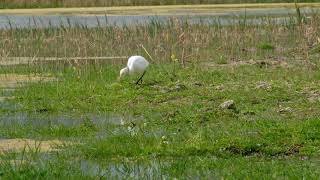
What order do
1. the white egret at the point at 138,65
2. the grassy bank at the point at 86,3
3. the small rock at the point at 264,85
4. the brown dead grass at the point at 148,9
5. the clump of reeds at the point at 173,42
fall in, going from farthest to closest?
the grassy bank at the point at 86,3
the brown dead grass at the point at 148,9
the clump of reeds at the point at 173,42
the white egret at the point at 138,65
the small rock at the point at 264,85

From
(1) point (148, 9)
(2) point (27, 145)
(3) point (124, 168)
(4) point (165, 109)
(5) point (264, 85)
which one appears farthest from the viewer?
(1) point (148, 9)

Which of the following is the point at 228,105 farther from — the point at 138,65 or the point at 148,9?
the point at 148,9

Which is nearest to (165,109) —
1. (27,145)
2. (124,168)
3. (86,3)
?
(27,145)

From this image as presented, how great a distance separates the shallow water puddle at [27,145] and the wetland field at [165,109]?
0.01 metres

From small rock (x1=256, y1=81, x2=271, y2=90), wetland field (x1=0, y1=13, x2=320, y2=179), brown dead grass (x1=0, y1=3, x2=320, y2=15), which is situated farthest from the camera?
brown dead grass (x1=0, y1=3, x2=320, y2=15)

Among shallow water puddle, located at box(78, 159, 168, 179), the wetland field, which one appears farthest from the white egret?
shallow water puddle, located at box(78, 159, 168, 179)

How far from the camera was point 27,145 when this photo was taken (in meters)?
6.55

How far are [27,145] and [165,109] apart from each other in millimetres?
2123

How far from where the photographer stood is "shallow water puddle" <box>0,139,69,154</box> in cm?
648

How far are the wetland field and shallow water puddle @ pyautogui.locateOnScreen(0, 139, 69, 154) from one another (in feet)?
0.05

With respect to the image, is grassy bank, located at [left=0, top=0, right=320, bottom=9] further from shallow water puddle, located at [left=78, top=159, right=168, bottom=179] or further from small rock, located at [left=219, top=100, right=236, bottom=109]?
shallow water puddle, located at [left=78, top=159, right=168, bottom=179]

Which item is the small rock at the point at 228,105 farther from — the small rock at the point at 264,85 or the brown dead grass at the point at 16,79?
the brown dead grass at the point at 16,79

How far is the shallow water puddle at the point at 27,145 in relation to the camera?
6484mm

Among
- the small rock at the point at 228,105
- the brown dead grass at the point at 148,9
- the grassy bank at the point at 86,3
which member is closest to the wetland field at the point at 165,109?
the small rock at the point at 228,105
